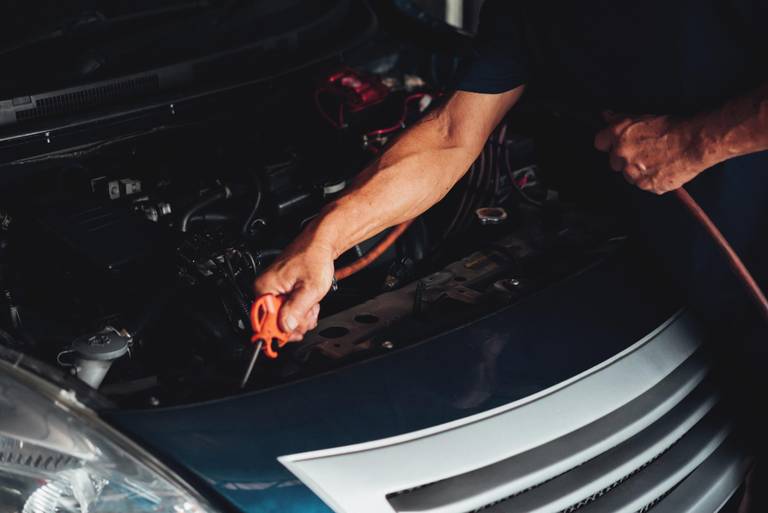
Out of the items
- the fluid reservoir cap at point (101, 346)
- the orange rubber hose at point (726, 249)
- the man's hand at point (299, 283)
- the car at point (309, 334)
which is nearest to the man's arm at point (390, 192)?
the man's hand at point (299, 283)

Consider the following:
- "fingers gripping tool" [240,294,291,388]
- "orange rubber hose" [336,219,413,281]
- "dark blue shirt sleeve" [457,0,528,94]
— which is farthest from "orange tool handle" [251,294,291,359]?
"dark blue shirt sleeve" [457,0,528,94]

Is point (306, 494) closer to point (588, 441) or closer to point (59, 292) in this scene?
point (588, 441)

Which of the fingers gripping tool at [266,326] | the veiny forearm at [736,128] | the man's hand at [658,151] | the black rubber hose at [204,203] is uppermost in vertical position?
the veiny forearm at [736,128]

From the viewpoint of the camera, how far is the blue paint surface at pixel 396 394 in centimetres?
106

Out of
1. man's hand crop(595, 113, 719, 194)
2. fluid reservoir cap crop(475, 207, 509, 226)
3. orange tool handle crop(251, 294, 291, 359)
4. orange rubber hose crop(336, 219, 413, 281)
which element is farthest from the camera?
fluid reservoir cap crop(475, 207, 509, 226)

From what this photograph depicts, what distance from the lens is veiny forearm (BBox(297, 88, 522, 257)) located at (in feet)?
4.64

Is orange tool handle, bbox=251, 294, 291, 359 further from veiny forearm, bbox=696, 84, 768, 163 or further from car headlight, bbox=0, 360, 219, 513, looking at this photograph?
veiny forearm, bbox=696, 84, 768, 163

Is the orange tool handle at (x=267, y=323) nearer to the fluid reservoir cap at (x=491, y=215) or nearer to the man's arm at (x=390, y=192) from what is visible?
the man's arm at (x=390, y=192)

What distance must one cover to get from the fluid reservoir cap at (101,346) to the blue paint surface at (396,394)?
0.46 ft

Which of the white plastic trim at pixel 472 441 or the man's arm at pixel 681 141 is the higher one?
the man's arm at pixel 681 141

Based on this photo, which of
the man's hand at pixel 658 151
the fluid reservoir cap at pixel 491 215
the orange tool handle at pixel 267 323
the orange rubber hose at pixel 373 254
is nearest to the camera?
the orange tool handle at pixel 267 323

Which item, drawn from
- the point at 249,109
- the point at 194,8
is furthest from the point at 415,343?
the point at 194,8

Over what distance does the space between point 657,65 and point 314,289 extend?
68 cm

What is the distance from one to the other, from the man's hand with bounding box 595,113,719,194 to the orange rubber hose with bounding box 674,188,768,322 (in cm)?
4
